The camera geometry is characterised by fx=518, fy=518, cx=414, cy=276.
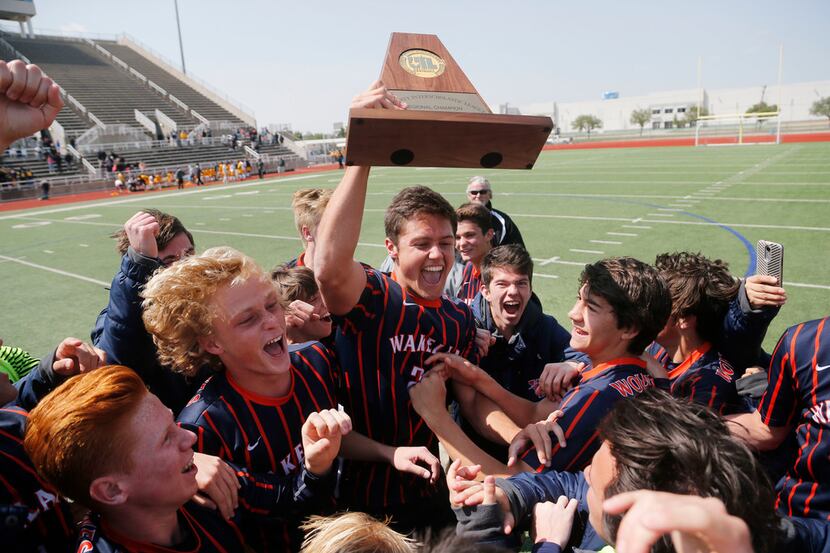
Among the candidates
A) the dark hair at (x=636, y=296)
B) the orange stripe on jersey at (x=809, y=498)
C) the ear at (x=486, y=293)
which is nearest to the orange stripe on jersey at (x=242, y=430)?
the dark hair at (x=636, y=296)

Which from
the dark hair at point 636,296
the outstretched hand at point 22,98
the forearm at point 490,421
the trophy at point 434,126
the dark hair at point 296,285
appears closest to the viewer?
the outstretched hand at point 22,98

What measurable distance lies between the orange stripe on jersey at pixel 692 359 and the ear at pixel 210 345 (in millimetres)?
2278

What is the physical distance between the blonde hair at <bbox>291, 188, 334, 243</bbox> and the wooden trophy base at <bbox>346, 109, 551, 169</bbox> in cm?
222

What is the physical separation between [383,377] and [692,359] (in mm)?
1657

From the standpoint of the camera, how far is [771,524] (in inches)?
46.5

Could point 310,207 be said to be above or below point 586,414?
above

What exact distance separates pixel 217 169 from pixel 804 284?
3504 cm

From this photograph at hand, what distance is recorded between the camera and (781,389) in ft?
6.67

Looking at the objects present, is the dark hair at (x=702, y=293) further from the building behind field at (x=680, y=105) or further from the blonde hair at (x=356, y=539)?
the building behind field at (x=680, y=105)

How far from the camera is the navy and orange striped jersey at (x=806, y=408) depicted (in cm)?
184

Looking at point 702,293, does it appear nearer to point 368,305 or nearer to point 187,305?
point 368,305

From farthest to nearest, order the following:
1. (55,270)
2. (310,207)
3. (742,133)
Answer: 1. (742,133)
2. (55,270)
3. (310,207)

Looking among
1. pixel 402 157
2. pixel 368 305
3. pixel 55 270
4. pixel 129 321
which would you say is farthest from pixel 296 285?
pixel 55 270

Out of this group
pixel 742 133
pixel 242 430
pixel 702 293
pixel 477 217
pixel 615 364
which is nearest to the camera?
pixel 242 430
